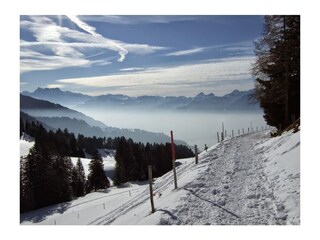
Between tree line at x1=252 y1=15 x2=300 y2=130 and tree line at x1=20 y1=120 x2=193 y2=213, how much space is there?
232 centimetres

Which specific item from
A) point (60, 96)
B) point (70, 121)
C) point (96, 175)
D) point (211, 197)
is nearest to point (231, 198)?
point (211, 197)

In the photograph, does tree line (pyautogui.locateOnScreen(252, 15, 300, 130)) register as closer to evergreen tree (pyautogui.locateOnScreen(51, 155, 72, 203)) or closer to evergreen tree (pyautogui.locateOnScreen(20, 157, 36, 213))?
evergreen tree (pyautogui.locateOnScreen(51, 155, 72, 203))

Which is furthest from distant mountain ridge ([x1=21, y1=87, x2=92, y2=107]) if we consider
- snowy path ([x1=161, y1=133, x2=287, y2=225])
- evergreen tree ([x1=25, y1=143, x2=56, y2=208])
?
snowy path ([x1=161, y1=133, x2=287, y2=225])

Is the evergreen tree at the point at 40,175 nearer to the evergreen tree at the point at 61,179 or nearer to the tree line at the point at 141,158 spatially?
the evergreen tree at the point at 61,179

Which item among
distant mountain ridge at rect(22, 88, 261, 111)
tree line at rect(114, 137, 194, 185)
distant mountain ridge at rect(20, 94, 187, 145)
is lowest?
tree line at rect(114, 137, 194, 185)

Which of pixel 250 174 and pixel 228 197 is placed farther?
pixel 250 174

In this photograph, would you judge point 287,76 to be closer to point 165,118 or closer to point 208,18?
point 208,18

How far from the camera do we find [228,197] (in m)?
7.77

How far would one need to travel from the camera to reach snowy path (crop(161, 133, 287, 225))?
718cm

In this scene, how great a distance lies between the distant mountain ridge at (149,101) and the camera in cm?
838

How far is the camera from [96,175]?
31.5 feet

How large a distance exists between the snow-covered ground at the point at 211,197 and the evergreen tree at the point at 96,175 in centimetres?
24
